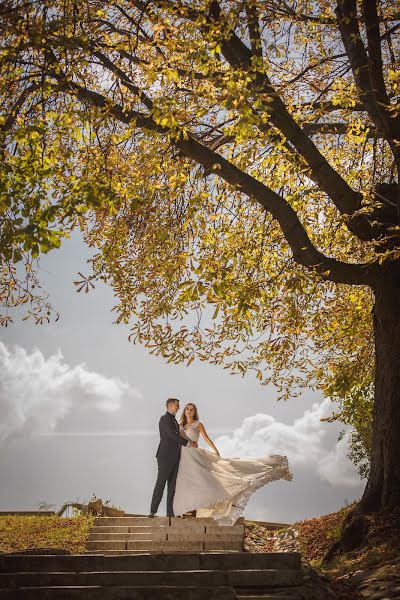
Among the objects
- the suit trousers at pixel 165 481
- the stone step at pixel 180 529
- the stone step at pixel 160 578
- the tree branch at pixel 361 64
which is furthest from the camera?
the suit trousers at pixel 165 481

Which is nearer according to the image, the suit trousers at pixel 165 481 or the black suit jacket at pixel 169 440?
the black suit jacket at pixel 169 440

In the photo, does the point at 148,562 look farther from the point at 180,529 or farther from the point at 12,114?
the point at 180,529

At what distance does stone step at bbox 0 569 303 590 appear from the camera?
6.21 metres

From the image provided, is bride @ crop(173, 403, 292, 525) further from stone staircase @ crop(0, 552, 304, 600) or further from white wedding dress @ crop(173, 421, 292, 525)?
stone staircase @ crop(0, 552, 304, 600)

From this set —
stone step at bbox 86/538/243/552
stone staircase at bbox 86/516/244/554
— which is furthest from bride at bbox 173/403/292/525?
stone step at bbox 86/538/243/552

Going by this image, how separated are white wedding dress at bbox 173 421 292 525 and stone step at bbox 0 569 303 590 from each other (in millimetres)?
8970

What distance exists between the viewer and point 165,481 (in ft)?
51.1

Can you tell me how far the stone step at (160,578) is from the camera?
20.4 ft

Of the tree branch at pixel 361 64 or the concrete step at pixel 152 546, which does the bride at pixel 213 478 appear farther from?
the tree branch at pixel 361 64

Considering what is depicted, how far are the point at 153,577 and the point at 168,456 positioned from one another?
936 centimetres

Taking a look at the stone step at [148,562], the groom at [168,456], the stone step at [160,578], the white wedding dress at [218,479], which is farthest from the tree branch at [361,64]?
the white wedding dress at [218,479]

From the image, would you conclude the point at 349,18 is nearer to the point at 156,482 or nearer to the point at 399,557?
the point at 399,557

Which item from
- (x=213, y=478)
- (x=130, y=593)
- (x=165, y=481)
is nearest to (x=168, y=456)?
(x=165, y=481)

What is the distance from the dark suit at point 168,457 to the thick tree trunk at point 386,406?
15.3 feet
